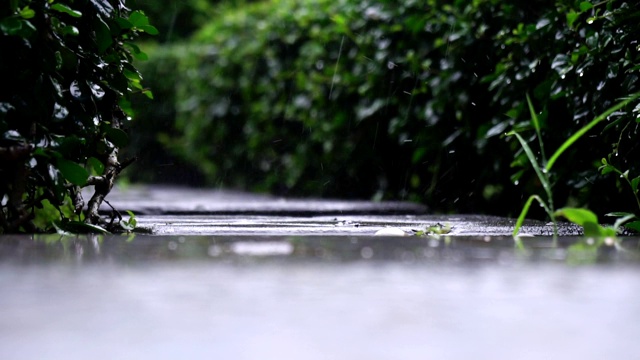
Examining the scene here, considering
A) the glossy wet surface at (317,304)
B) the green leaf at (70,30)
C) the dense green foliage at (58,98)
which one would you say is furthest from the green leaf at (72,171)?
the glossy wet surface at (317,304)

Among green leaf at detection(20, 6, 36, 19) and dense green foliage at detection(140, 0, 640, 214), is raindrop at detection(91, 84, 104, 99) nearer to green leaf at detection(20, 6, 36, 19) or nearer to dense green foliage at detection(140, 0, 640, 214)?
green leaf at detection(20, 6, 36, 19)

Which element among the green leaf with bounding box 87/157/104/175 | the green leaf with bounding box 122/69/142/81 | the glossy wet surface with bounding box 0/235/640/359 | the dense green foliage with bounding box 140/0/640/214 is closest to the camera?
the glossy wet surface with bounding box 0/235/640/359

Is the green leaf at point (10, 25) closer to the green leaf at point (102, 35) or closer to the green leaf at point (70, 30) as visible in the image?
the green leaf at point (70, 30)

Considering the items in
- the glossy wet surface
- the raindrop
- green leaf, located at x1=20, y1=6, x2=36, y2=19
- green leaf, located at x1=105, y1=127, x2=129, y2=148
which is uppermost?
green leaf, located at x1=20, y1=6, x2=36, y2=19

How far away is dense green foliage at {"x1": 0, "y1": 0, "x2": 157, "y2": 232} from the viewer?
1916mm

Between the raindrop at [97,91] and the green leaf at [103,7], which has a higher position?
the green leaf at [103,7]

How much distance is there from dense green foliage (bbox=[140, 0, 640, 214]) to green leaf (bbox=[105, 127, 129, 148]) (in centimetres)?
145

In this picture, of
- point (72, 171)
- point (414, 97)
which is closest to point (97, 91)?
point (72, 171)

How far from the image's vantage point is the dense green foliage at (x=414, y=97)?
306 cm

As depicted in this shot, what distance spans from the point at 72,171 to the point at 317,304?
1161mm

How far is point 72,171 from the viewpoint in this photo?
6.44 feet

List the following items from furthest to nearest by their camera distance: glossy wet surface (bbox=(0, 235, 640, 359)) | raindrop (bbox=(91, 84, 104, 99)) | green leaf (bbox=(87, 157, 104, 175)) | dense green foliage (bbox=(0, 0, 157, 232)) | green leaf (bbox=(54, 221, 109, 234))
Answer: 1. green leaf (bbox=(87, 157, 104, 175))
2. raindrop (bbox=(91, 84, 104, 99))
3. green leaf (bbox=(54, 221, 109, 234))
4. dense green foliage (bbox=(0, 0, 157, 232))
5. glossy wet surface (bbox=(0, 235, 640, 359))

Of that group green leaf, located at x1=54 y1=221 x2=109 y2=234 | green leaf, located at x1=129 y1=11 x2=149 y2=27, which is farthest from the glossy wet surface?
green leaf, located at x1=129 y1=11 x2=149 y2=27

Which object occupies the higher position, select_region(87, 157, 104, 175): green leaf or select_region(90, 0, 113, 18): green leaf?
select_region(90, 0, 113, 18): green leaf
